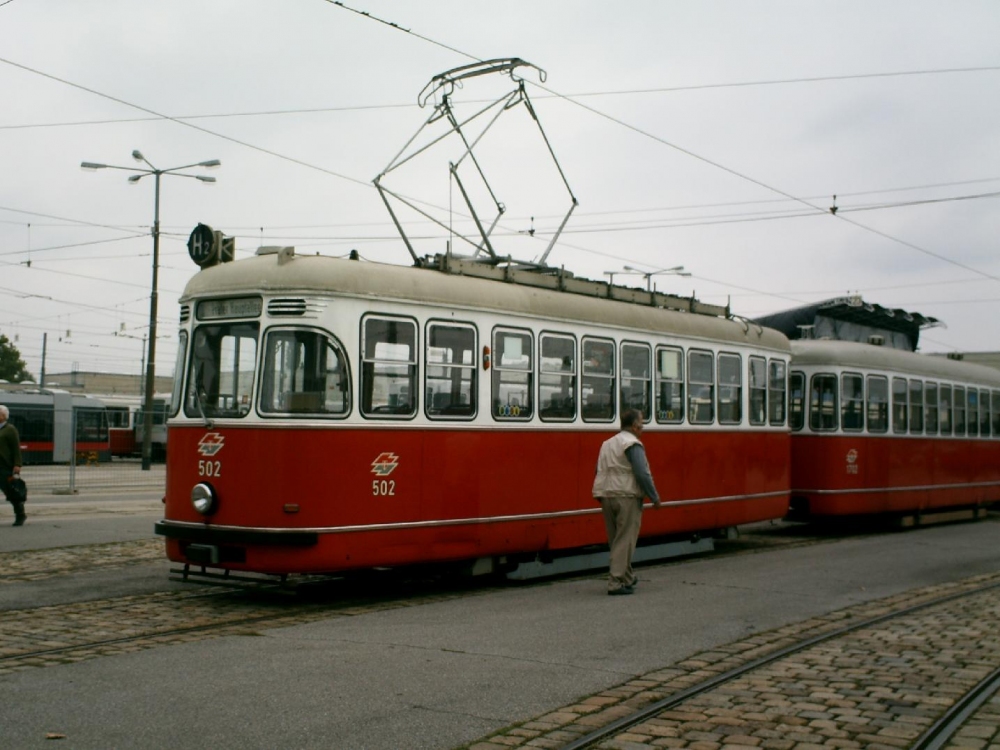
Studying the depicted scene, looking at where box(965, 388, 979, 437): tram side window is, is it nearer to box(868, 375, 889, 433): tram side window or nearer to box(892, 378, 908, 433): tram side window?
box(892, 378, 908, 433): tram side window

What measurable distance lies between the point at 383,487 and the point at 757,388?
7.73m

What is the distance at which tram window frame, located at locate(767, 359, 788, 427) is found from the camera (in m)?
16.7

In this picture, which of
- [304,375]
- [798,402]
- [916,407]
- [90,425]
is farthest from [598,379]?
[90,425]

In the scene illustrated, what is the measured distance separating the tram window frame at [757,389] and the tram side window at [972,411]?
28.4 feet

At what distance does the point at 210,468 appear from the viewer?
10156 mm

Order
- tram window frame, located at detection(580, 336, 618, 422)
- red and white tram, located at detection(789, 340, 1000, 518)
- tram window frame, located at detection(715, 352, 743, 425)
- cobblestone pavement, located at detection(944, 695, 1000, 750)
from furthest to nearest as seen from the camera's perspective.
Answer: red and white tram, located at detection(789, 340, 1000, 518) → tram window frame, located at detection(715, 352, 743, 425) → tram window frame, located at detection(580, 336, 618, 422) → cobblestone pavement, located at detection(944, 695, 1000, 750)

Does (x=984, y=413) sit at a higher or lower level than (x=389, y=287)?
lower

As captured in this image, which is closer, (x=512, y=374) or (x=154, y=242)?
(x=512, y=374)

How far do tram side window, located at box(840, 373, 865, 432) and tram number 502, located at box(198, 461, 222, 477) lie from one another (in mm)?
12011

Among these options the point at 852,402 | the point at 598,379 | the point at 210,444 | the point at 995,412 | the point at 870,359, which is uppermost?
the point at 870,359

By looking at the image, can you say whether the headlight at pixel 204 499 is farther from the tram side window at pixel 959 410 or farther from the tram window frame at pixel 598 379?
the tram side window at pixel 959 410

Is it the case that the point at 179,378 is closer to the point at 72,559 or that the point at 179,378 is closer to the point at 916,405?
the point at 72,559

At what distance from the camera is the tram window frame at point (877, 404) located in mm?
19688

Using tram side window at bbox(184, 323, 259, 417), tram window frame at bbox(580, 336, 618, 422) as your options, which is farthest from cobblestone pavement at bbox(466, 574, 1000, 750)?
tram side window at bbox(184, 323, 259, 417)
